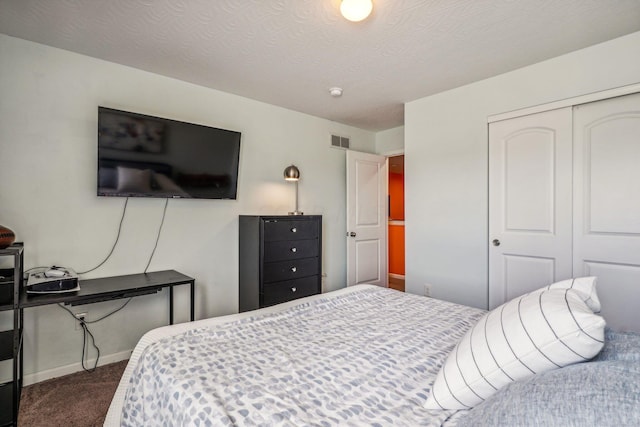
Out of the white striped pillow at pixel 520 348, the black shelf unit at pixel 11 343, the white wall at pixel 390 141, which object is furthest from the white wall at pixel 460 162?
the black shelf unit at pixel 11 343

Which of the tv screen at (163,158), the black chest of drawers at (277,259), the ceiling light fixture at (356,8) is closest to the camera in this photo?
the ceiling light fixture at (356,8)

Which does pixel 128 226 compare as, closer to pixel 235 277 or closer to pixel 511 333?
pixel 235 277

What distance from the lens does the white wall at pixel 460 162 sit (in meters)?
2.56

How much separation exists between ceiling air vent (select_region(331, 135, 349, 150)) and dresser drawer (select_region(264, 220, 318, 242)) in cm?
139

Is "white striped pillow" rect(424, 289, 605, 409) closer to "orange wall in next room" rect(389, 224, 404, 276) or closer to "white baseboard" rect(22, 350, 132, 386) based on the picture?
"white baseboard" rect(22, 350, 132, 386)

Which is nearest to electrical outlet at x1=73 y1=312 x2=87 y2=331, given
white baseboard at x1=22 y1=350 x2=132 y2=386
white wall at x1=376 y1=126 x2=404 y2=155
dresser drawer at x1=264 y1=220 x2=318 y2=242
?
white baseboard at x1=22 y1=350 x2=132 y2=386

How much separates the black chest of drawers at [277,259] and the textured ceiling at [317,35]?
135 cm

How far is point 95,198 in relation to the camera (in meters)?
2.54

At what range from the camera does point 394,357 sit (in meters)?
1.22

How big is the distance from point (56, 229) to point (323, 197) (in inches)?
106

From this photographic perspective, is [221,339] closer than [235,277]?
Yes

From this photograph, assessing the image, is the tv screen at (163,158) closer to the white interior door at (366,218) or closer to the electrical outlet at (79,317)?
the electrical outlet at (79,317)

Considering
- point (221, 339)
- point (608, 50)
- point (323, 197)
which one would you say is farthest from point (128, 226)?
point (608, 50)

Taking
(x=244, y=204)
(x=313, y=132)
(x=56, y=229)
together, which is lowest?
(x=56, y=229)
